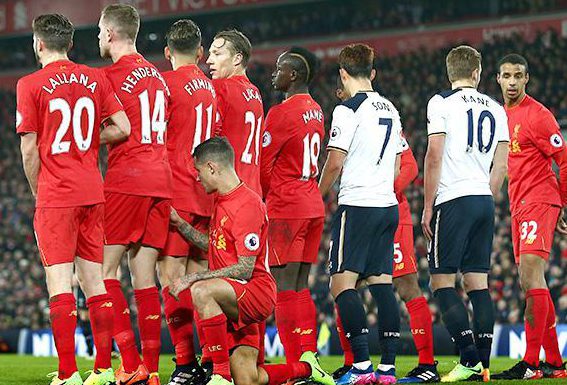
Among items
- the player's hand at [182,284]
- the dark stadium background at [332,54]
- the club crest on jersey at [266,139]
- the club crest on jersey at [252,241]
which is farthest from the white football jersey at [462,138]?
the dark stadium background at [332,54]

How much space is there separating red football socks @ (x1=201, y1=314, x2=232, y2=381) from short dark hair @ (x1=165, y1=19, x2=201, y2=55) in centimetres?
220

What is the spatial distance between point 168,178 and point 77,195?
2.45 ft

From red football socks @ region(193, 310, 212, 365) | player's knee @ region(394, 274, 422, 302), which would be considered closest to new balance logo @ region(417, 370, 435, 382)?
player's knee @ region(394, 274, 422, 302)

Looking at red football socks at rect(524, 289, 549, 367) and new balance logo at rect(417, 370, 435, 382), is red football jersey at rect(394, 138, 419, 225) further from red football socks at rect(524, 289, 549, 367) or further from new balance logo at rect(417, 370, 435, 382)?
new balance logo at rect(417, 370, 435, 382)

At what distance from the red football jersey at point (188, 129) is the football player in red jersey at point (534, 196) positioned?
273 cm

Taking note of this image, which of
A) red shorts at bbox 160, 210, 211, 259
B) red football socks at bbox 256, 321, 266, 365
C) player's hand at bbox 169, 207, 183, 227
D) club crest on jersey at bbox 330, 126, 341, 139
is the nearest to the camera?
red football socks at bbox 256, 321, 266, 365

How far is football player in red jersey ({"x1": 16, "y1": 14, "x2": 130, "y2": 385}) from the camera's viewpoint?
6996 millimetres

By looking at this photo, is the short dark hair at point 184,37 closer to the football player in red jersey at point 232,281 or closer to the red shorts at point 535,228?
the football player in red jersey at point 232,281

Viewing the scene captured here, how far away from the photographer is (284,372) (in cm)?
720

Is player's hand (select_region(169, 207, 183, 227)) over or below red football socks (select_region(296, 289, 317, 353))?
over

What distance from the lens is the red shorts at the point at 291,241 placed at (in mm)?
8195

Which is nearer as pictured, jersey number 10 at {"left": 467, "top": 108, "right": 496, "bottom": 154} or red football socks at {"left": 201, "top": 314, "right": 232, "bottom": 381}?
red football socks at {"left": 201, "top": 314, "right": 232, "bottom": 381}

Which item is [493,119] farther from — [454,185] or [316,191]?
[316,191]

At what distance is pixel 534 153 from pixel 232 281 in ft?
11.1
